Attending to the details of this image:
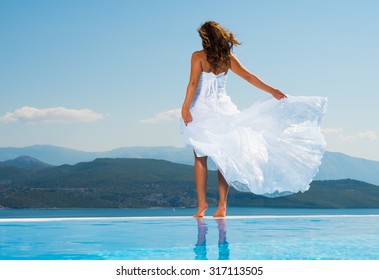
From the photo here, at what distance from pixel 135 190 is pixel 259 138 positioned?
426 ft

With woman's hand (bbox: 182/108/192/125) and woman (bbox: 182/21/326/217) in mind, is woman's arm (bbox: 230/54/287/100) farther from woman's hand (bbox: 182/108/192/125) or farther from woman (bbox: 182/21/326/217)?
woman's hand (bbox: 182/108/192/125)

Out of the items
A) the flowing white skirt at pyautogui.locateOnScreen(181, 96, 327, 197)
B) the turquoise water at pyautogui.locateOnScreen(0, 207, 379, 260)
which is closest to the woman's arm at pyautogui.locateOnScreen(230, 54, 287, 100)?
the flowing white skirt at pyautogui.locateOnScreen(181, 96, 327, 197)

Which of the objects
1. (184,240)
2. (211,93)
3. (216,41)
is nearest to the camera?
(184,240)

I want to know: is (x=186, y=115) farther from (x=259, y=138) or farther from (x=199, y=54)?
(x=259, y=138)

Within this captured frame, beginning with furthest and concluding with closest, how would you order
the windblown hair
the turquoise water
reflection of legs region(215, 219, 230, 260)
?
1. the windblown hair
2. the turquoise water
3. reflection of legs region(215, 219, 230, 260)

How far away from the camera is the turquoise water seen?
3596mm

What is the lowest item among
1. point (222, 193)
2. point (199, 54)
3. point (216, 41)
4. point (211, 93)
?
point (222, 193)

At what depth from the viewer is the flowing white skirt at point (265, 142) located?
6195 millimetres

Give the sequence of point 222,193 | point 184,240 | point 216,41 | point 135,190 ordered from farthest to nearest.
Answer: point 135,190, point 222,193, point 216,41, point 184,240

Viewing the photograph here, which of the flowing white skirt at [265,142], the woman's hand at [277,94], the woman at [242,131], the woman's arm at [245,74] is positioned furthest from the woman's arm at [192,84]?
the woman's hand at [277,94]

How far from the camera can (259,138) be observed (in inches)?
255

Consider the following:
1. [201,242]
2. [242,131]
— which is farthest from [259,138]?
[201,242]

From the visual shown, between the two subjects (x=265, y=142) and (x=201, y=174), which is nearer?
(x=201, y=174)

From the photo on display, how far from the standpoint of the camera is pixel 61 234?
190 inches
